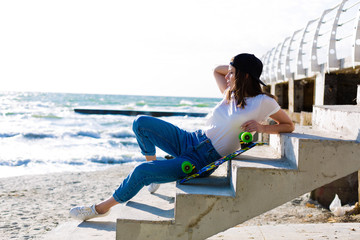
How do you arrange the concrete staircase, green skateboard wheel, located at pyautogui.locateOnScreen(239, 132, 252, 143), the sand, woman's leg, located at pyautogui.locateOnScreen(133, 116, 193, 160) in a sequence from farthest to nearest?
the sand → woman's leg, located at pyautogui.locateOnScreen(133, 116, 193, 160) → green skateboard wheel, located at pyautogui.locateOnScreen(239, 132, 252, 143) → the concrete staircase

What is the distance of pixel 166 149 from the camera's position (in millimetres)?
3115

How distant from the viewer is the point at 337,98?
5926 millimetres

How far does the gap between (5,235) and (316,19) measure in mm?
6148

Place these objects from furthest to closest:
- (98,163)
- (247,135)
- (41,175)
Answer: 1. (98,163)
2. (41,175)
3. (247,135)

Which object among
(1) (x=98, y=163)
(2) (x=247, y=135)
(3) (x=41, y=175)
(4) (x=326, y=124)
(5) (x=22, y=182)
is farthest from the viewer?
(1) (x=98, y=163)

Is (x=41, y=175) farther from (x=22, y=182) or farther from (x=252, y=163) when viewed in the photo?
(x=252, y=163)

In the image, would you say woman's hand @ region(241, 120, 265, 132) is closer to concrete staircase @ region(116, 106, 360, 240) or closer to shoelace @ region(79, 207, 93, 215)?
concrete staircase @ region(116, 106, 360, 240)

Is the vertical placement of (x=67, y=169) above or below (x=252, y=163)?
below

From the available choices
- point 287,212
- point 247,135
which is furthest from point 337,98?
point 247,135

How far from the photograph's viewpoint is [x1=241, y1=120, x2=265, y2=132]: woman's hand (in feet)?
8.95

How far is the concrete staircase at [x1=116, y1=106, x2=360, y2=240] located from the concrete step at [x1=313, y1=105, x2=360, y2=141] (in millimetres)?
17

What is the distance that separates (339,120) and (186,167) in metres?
1.14

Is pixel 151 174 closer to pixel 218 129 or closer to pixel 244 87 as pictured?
pixel 218 129

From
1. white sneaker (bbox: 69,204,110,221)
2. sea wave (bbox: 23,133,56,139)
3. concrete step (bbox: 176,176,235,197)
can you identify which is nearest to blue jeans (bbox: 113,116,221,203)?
concrete step (bbox: 176,176,235,197)
